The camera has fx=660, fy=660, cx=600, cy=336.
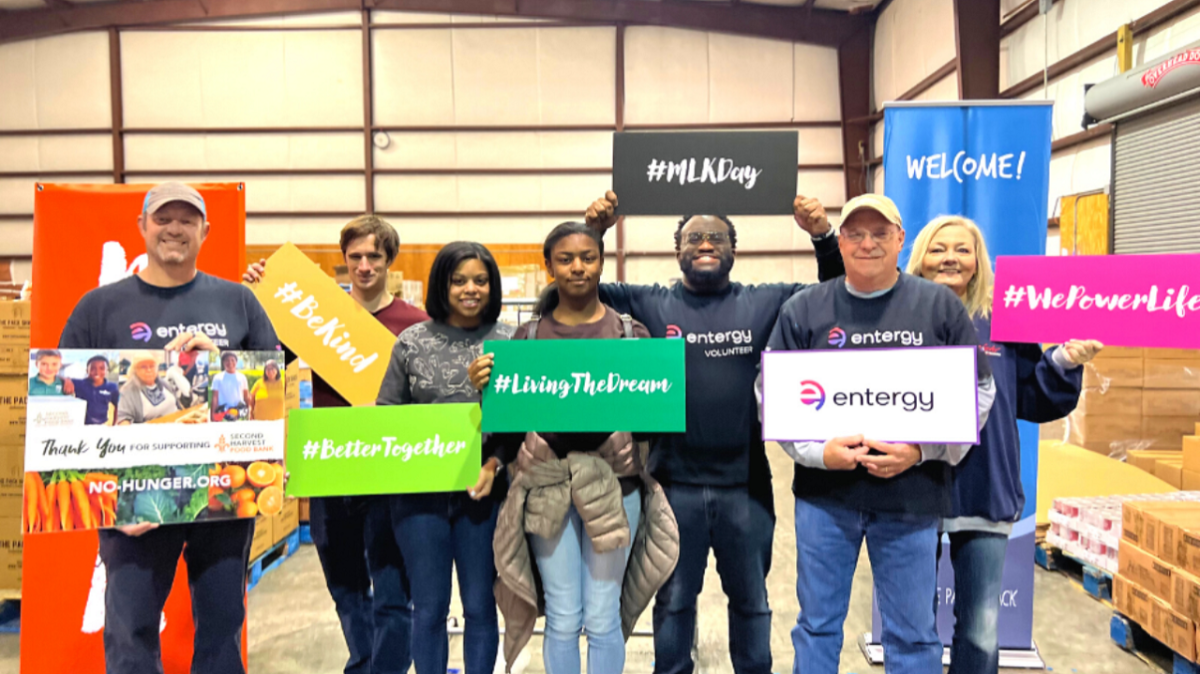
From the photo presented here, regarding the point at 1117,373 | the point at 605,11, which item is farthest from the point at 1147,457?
the point at 605,11

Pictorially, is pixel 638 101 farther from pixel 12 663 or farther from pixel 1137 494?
pixel 12 663

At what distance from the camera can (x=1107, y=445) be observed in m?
4.71

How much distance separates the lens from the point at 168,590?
184 cm

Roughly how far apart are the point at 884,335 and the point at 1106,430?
4084mm

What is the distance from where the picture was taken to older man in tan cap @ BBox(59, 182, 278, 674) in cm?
177

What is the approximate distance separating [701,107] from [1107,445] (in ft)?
23.9

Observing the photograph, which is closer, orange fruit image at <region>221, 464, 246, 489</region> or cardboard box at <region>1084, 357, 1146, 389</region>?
orange fruit image at <region>221, 464, 246, 489</region>

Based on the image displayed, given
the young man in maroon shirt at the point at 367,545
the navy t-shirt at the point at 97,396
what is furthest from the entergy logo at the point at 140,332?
the young man in maroon shirt at the point at 367,545

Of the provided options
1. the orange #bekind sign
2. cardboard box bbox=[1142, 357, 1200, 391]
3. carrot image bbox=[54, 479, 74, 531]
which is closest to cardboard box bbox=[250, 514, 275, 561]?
the orange #bekind sign

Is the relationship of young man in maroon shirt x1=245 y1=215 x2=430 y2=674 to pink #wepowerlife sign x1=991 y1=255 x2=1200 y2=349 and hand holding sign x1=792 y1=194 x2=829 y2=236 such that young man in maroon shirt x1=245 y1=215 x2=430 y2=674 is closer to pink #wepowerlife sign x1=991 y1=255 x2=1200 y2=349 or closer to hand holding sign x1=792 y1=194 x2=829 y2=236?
hand holding sign x1=792 y1=194 x2=829 y2=236

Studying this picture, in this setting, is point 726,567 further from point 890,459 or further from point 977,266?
point 977,266

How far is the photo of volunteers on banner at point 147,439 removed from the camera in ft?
5.63

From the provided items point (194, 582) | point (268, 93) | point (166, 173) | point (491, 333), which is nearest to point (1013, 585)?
point (491, 333)

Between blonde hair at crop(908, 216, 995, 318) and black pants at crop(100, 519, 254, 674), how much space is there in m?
2.20
